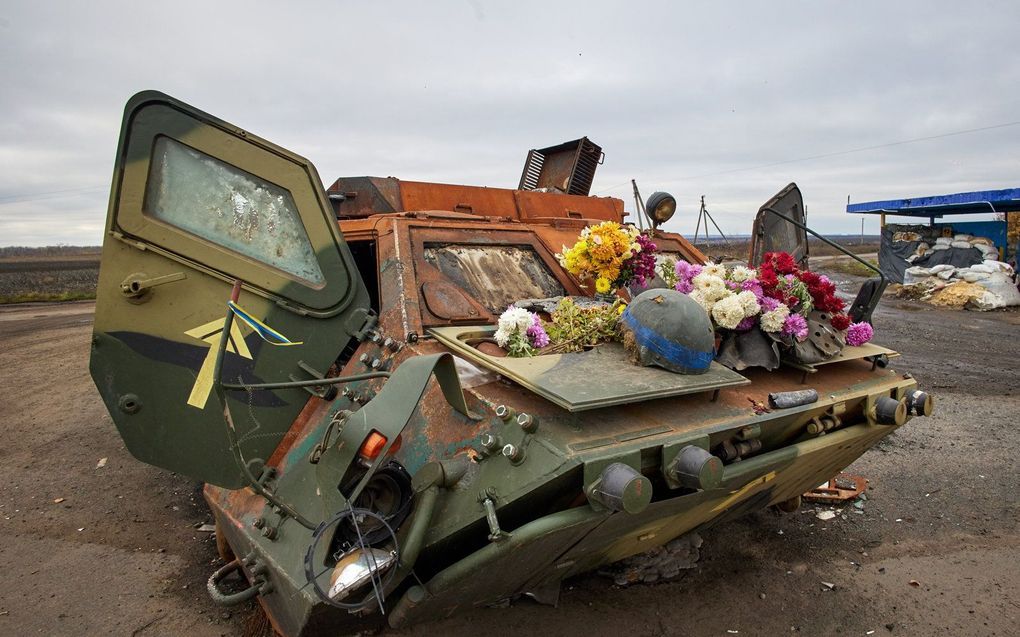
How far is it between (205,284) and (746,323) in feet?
8.93

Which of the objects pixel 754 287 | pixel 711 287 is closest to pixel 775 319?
pixel 754 287

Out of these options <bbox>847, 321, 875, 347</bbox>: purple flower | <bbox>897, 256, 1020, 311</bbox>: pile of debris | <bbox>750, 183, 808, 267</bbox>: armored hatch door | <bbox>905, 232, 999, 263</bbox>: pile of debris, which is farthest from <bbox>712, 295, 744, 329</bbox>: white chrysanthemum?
→ <bbox>905, 232, 999, 263</bbox>: pile of debris

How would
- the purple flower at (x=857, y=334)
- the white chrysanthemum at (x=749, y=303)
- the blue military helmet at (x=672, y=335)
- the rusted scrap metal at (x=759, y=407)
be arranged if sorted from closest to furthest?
1. the blue military helmet at (x=672, y=335)
2. the rusted scrap metal at (x=759, y=407)
3. the white chrysanthemum at (x=749, y=303)
4. the purple flower at (x=857, y=334)

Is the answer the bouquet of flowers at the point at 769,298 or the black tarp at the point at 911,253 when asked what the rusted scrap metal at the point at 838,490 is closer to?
the bouquet of flowers at the point at 769,298

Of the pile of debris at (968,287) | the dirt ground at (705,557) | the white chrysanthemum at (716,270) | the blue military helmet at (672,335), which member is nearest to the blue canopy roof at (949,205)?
the pile of debris at (968,287)

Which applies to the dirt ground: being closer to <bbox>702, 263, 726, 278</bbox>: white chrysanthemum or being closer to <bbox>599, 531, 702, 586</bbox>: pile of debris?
<bbox>599, 531, 702, 586</bbox>: pile of debris

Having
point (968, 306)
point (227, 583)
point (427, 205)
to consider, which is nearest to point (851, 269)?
point (968, 306)

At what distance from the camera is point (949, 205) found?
19203 mm

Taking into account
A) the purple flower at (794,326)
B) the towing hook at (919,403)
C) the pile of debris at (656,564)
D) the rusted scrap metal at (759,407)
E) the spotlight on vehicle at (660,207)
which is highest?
the spotlight on vehicle at (660,207)

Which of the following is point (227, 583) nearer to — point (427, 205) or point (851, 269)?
point (427, 205)

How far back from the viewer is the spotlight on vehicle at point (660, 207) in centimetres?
505

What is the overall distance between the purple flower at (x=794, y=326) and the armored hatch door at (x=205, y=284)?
2.18m

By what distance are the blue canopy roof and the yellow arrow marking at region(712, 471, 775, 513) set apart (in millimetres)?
17852

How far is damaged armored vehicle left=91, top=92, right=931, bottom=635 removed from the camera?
2.54 meters
